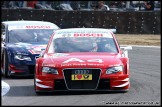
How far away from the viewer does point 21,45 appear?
47.7 feet

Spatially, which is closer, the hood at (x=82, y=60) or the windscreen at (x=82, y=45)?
the hood at (x=82, y=60)

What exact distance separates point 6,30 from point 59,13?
1839 cm

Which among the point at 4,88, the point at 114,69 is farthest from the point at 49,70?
the point at 4,88

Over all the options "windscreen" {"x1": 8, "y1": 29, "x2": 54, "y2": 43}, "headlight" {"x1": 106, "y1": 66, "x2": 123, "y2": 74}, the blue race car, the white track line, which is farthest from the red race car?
"windscreen" {"x1": 8, "y1": 29, "x2": 54, "y2": 43}

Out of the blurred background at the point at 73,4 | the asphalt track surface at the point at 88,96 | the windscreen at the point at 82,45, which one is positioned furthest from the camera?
the blurred background at the point at 73,4

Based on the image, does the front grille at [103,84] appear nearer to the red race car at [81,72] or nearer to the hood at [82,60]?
the red race car at [81,72]

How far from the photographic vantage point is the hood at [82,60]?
10.6 m

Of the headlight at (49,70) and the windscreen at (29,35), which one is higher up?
the headlight at (49,70)

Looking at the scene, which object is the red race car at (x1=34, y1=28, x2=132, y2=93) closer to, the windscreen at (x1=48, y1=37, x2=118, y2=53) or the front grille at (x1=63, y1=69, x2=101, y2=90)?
the front grille at (x1=63, y1=69, x2=101, y2=90)

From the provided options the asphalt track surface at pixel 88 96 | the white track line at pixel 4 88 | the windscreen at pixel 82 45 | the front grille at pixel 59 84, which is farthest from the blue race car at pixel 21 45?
the front grille at pixel 59 84

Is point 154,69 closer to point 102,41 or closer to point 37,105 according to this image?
point 102,41

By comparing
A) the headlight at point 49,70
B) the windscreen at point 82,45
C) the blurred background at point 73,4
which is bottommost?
the blurred background at point 73,4

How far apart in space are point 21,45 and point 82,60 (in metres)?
4.04

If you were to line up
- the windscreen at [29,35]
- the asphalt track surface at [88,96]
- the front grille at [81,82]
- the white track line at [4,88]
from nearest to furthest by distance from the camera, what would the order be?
the asphalt track surface at [88,96] → the front grille at [81,82] → the white track line at [4,88] → the windscreen at [29,35]
